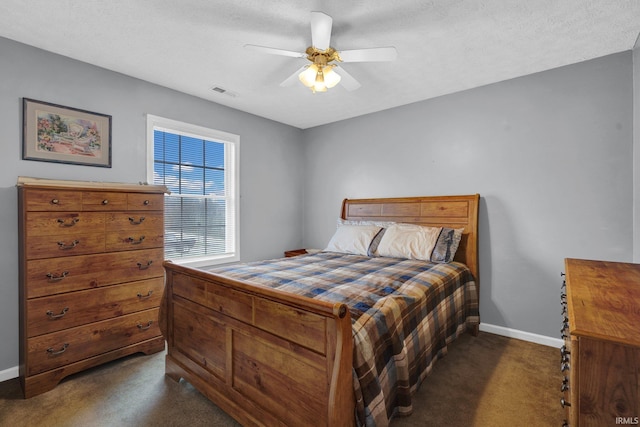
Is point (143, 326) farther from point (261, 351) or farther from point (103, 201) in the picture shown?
point (261, 351)

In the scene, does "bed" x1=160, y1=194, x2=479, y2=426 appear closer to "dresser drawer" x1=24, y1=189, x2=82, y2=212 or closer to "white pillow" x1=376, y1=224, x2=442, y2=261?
"white pillow" x1=376, y1=224, x2=442, y2=261

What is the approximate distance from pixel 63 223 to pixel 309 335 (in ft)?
6.60

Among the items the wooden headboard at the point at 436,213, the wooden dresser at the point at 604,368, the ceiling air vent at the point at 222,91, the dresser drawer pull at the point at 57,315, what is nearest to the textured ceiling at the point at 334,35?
the ceiling air vent at the point at 222,91

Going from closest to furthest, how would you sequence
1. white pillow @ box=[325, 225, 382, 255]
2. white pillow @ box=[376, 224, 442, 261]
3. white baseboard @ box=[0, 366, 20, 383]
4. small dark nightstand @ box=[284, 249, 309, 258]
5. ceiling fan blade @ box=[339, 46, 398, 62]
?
ceiling fan blade @ box=[339, 46, 398, 62] → white baseboard @ box=[0, 366, 20, 383] → white pillow @ box=[376, 224, 442, 261] → white pillow @ box=[325, 225, 382, 255] → small dark nightstand @ box=[284, 249, 309, 258]

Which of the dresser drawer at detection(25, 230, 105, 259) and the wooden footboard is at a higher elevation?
the dresser drawer at detection(25, 230, 105, 259)

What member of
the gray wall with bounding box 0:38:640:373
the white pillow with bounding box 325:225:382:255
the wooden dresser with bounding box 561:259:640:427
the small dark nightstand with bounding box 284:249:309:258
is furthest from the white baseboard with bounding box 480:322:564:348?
the small dark nightstand with bounding box 284:249:309:258

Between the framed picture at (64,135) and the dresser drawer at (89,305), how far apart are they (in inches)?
43.7

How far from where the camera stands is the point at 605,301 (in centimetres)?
110

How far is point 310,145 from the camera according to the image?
4609 millimetres

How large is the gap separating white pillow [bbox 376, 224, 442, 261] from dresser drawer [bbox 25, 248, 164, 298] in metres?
2.14

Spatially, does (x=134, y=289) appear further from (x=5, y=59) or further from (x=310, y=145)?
(x=310, y=145)

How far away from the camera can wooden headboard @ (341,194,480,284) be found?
3.02m

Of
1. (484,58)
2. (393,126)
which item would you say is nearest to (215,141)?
(393,126)

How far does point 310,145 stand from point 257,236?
63.8 inches
